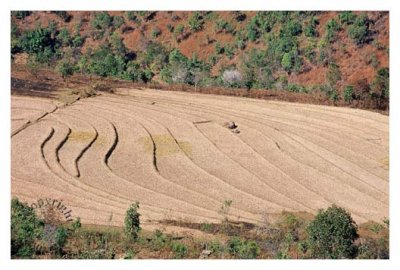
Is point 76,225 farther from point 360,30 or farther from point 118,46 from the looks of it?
point 118,46

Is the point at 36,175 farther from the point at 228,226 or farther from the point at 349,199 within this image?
the point at 349,199

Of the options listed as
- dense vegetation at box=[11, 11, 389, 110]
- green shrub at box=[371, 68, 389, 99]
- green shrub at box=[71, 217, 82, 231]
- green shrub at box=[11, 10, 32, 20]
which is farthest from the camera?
green shrub at box=[11, 10, 32, 20]

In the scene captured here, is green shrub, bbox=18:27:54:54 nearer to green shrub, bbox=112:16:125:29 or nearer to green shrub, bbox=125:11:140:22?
green shrub, bbox=112:16:125:29

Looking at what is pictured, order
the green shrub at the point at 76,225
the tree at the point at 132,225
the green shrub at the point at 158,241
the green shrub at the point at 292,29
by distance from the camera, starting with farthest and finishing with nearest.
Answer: the green shrub at the point at 292,29 → the green shrub at the point at 76,225 → the tree at the point at 132,225 → the green shrub at the point at 158,241

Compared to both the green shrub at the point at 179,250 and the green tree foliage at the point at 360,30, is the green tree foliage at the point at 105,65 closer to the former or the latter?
the green tree foliage at the point at 360,30

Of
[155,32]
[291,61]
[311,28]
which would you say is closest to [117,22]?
[155,32]

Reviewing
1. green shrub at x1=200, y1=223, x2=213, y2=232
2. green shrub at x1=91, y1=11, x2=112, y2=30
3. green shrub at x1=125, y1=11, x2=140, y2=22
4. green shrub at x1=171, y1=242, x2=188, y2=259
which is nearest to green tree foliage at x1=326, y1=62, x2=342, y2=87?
green shrub at x1=125, y1=11, x2=140, y2=22

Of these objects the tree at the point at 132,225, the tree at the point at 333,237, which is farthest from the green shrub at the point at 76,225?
the tree at the point at 333,237
